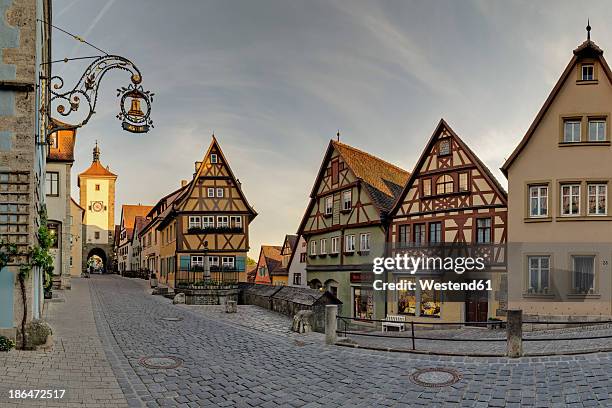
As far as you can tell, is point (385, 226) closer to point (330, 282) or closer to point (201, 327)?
point (330, 282)

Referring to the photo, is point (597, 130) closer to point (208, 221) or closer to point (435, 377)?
point (435, 377)

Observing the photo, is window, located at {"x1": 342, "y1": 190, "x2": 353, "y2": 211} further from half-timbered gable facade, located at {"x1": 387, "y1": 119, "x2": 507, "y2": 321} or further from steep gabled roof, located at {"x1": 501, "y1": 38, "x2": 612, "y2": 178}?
steep gabled roof, located at {"x1": 501, "y1": 38, "x2": 612, "y2": 178}

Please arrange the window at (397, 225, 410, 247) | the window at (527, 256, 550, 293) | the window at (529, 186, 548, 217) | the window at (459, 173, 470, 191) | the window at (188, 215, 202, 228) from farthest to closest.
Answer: the window at (188, 215, 202, 228) < the window at (397, 225, 410, 247) < the window at (459, 173, 470, 191) < the window at (529, 186, 548, 217) < the window at (527, 256, 550, 293)

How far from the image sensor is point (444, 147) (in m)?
24.4

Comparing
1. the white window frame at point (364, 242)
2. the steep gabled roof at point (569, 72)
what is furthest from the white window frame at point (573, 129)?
the white window frame at point (364, 242)

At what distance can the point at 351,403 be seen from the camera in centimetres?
825

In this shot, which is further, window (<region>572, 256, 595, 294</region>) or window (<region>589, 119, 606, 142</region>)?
window (<region>589, 119, 606, 142</region>)

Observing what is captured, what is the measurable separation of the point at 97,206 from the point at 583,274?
67.7 metres

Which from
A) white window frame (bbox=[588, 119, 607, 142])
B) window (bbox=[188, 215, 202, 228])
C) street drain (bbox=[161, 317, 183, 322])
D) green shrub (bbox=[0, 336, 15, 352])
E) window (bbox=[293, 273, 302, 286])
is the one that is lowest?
window (bbox=[293, 273, 302, 286])

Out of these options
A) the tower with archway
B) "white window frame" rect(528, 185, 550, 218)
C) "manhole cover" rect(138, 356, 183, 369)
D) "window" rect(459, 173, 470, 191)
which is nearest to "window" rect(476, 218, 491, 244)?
"window" rect(459, 173, 470, 191)

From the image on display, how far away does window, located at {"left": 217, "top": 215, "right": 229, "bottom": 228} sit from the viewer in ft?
112

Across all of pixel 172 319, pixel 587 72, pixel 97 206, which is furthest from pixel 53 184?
pixel 97 206

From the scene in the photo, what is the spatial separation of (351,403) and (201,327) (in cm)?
904

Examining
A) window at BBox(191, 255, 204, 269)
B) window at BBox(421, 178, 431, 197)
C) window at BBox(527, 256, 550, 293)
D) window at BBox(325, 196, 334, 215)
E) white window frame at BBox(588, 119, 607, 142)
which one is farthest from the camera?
window at BBox(191, 255, 204, 269)
